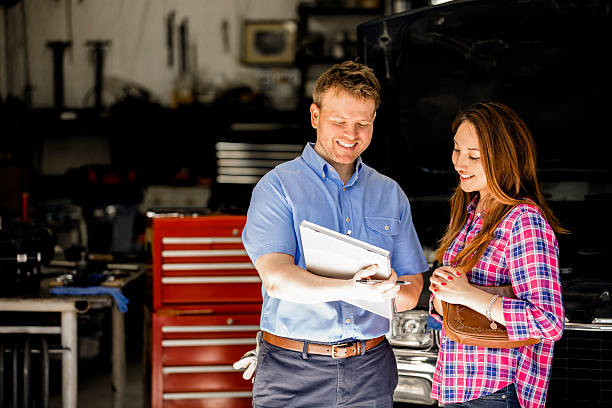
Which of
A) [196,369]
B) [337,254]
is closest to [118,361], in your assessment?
[196,369]

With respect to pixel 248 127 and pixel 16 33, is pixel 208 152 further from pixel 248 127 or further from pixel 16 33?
pixel 16 33

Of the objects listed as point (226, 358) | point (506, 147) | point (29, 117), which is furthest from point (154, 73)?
point (506, 147)

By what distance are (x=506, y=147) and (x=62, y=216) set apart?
3.77 metres

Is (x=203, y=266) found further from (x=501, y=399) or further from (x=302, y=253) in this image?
(x=501, y=399)

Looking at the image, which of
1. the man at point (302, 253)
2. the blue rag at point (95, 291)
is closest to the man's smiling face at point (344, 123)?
the man at point (302, 253)

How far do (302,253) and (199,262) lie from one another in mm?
1207

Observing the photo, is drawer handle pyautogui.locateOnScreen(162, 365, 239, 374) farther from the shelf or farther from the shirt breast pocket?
the shelf

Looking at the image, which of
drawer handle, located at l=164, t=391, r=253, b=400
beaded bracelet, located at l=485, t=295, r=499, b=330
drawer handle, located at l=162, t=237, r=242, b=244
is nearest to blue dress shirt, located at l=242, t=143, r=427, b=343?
beaded bracelet, located at l=485, t=295, r=499, b=330

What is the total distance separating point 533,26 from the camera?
245 cm

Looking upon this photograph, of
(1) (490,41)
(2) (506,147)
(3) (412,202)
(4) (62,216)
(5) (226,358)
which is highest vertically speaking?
(1) (490,41)

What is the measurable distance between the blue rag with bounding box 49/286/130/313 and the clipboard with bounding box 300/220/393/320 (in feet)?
5.39

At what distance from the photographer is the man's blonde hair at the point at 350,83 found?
59.1 inches

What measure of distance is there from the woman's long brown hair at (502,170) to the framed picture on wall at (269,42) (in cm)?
448

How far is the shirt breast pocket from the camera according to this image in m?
1.60
